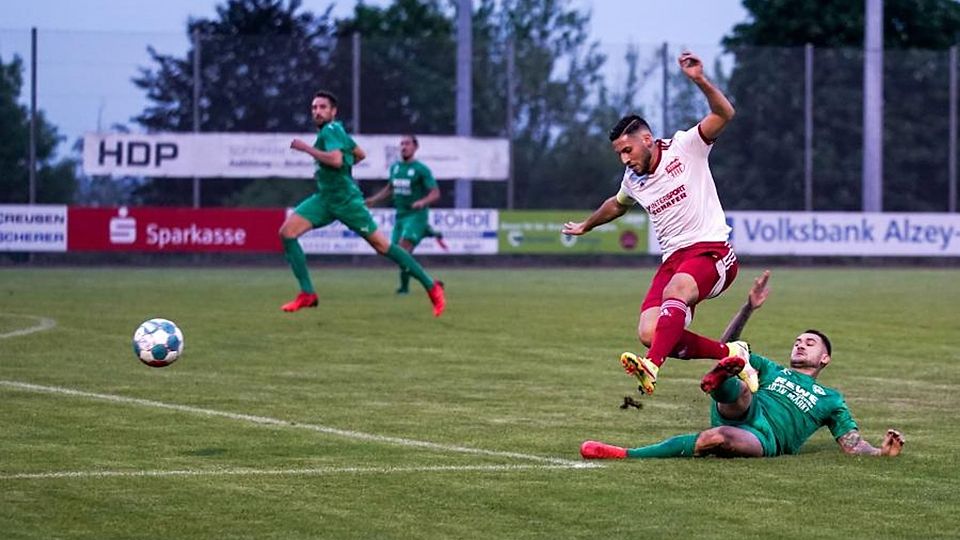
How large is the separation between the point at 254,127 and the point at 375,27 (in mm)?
19990

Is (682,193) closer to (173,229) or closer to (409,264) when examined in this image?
(409,264)

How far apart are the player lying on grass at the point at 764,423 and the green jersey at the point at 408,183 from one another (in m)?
15.4

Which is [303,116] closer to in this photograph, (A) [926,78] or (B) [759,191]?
(B) [759,191]

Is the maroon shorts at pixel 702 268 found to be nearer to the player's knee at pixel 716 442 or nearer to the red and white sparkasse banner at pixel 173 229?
the player's knee at pixel 716 442

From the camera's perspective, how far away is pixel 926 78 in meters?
39.7

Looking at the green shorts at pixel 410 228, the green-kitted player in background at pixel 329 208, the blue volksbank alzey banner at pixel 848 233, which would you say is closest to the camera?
the green-kitted player in background at pixel 329 208

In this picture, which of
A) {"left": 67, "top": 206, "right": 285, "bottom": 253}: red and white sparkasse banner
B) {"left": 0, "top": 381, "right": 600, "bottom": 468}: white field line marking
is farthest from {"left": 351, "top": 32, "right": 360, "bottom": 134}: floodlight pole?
{"left": 0, "top": 381, "right": 600, "bottom": 468}: white field line marking

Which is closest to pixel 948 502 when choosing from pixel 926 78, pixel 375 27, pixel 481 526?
pixel 481 526

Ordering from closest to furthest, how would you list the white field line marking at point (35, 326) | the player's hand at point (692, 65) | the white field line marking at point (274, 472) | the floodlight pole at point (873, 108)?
1. the white field line marking at point (274, 472)
2. the player's hand at point (692, 65)
3. the white field line marking at point (35, 326)
4. the floodlight pole at point (873, 108)

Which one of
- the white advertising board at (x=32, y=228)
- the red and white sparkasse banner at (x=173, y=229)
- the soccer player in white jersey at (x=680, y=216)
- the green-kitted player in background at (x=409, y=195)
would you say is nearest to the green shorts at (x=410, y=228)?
the green-kitted player in background at (x=409, y=195)

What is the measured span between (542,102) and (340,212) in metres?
21.3

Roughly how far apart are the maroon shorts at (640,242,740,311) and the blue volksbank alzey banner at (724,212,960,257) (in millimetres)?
26732

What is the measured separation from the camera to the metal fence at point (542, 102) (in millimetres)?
36500

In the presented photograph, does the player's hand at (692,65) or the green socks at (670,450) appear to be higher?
the player's hand at (692,65)
